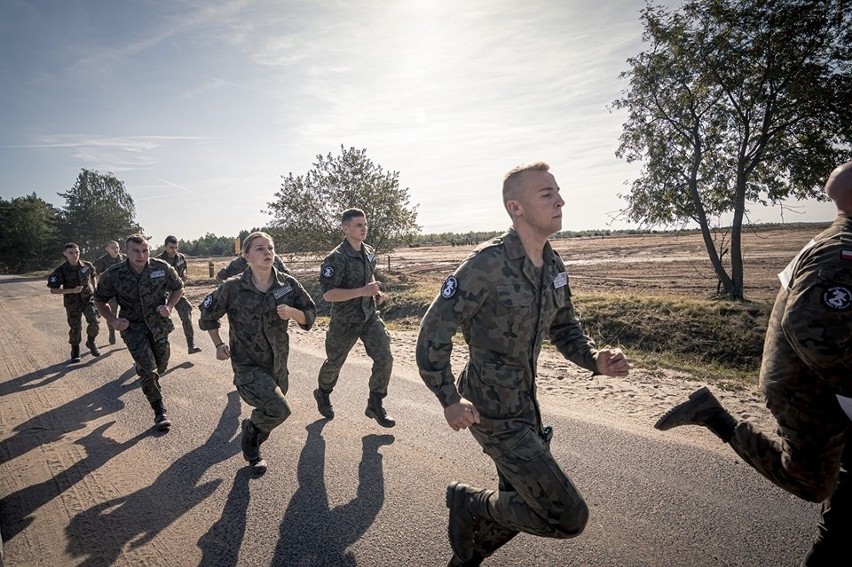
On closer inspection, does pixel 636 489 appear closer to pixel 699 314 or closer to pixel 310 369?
pixel 310 369

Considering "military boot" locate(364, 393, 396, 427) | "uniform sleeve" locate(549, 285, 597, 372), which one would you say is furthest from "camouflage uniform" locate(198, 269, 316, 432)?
"uniform sleeve" locate(549, 285, 597, 372)

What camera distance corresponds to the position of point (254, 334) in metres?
4.20

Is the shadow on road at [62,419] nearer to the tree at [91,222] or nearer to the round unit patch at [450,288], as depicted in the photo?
the round unit patch at [450,288]

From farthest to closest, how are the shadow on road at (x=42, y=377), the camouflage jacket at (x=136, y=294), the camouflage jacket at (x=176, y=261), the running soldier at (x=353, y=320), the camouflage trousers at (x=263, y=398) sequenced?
the camouflage jacket at (x=176, y=261) → the shadow on road at (x=42, y=377) → the camouflage jacket at (x=136, y=294) → the running soldier at (x=353, y=320) → the camouflage trousers at (x=263, y=398)

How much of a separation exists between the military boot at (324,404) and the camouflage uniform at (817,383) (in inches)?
168

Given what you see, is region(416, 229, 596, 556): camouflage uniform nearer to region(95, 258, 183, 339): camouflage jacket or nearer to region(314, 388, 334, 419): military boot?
region(314, 388, 334, 419): military boot

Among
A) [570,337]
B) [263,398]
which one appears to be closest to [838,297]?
[570,337]

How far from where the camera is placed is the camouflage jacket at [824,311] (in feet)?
6.56

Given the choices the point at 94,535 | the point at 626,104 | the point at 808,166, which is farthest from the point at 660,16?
the point at 94,535

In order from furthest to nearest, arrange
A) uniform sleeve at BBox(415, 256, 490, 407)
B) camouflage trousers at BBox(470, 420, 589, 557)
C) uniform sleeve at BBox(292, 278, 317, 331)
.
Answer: uniform sleeve at BBox(292, 278, 317, 331) < uniform sleeve at BBox(415, 256, 490, 407) < camouflage trousers at BBox(470, 420, 589, 557)

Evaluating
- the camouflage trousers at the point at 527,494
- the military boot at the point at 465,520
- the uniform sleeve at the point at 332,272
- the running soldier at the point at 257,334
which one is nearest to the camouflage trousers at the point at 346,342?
the uniform sleeve at the point at 332,272

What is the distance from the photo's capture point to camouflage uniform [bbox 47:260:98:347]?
8680 millimetres

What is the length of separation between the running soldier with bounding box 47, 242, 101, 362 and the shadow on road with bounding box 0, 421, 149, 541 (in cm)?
483

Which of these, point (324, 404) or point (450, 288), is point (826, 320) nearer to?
point (450, 288)
